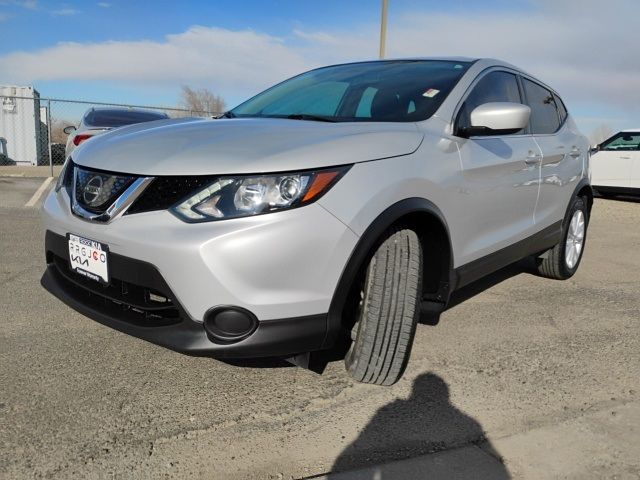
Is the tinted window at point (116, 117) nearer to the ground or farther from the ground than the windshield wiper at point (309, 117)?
nearer to the ground

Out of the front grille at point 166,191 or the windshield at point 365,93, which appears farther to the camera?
the windshield at point 365,93

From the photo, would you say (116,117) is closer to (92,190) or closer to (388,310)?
(92,190)

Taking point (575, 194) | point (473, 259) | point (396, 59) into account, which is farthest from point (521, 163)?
point (575, 194)

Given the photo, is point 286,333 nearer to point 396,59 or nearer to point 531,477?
point 531,477

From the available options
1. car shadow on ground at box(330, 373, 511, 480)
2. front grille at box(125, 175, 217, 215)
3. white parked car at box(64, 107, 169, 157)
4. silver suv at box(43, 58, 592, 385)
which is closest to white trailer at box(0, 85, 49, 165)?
white parked car at box(64, 107, 169, 157)

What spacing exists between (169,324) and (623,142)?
12.7 meters

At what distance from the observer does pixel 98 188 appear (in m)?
2.25

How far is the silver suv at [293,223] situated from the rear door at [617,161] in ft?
32.8

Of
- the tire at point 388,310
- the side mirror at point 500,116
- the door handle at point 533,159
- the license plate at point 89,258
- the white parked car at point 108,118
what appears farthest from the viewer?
the white parked car at point 108,118

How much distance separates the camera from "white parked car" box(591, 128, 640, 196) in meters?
11.7

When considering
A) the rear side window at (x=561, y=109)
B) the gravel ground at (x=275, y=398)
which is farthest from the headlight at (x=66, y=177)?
the rear side window at (x=561, y=109)

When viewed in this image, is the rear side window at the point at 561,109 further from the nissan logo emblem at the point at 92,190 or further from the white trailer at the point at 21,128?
the white trailer at the point at 21,128

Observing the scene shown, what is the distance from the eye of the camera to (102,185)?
2230 millimetres

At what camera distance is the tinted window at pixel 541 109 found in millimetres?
3881
